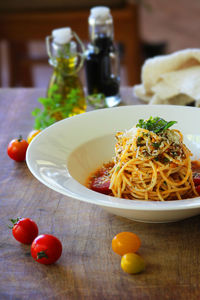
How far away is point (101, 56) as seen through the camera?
2396mm

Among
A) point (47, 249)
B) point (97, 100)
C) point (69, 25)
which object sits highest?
point (47, 249)

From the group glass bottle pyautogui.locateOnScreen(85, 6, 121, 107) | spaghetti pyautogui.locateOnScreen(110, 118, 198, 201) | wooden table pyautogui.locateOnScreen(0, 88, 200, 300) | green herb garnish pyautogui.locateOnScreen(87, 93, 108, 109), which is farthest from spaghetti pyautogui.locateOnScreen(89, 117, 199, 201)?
glass bottle pyautogui.locateOnScreen(85, 6, 121, 107)

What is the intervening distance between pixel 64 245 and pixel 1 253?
19 cm

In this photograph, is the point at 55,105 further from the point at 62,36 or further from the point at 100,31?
the point at 100,31

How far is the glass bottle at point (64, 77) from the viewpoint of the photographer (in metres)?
2.21

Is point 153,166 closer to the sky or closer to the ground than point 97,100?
closer to the sky

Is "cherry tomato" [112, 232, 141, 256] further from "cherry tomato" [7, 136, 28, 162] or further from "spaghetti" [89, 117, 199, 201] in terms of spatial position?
"cherry tomato" [7, 136, 28, 162]

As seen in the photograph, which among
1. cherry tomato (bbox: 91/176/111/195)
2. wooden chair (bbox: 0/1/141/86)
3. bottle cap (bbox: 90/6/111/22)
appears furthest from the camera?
wooden chair (bbox: 0/1/141/86)

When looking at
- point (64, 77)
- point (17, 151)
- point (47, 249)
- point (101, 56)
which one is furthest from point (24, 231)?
point (101, 56)

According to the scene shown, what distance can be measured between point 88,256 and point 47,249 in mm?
129

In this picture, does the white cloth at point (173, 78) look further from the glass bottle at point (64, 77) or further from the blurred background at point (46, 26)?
the blurred background at point (46, 26)

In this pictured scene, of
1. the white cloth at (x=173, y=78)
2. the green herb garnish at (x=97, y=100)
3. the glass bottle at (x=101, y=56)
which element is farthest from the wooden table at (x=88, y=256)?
the white cloth at (x=173, y=78)

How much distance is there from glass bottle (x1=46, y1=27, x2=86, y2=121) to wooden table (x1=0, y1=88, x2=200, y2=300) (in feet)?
1.89

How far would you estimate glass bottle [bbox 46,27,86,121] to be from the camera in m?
2.21
